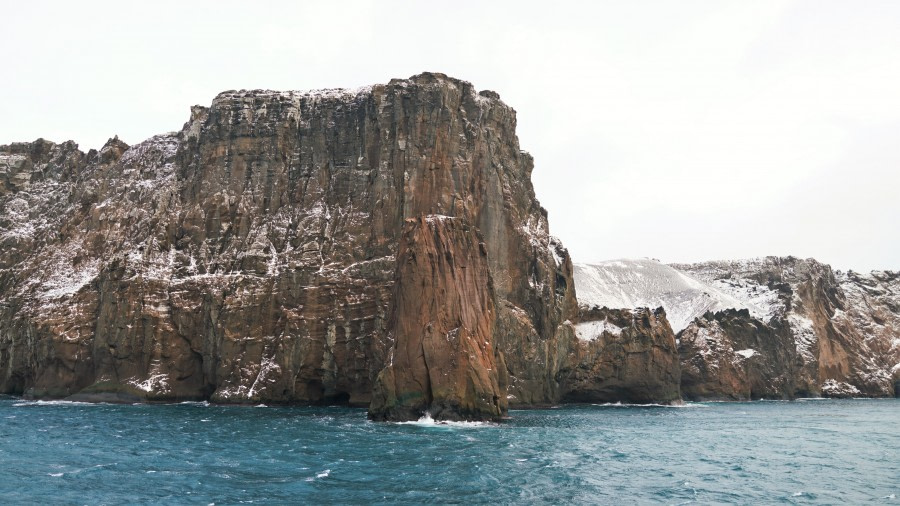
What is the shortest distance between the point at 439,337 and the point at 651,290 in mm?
105400

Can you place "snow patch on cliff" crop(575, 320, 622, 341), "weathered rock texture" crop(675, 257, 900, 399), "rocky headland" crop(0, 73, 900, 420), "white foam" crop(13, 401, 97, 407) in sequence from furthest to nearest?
1. "weathered rock texture" crop(675, 257, 900, 399)
2. "snow patch on cliff" crop(575, 320, 622, 341)
3. "rocky headland" crop(0, 73, 900, 420)
4. "white foam" crop(13, 401, 97, 407)

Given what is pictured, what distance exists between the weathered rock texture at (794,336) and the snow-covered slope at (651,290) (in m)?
6.08

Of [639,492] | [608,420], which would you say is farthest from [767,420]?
→ [639,492]

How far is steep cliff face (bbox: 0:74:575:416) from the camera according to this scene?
8550cm

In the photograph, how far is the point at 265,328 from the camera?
8725 cm

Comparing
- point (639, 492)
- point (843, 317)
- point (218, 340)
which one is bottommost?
point (639, 492)

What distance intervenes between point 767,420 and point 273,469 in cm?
6012

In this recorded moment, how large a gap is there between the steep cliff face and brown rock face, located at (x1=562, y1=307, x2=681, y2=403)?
7.33 meters

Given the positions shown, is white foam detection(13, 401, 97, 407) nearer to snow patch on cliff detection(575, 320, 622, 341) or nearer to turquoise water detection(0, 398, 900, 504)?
turquoise water detection(0, 398, 900, 504)

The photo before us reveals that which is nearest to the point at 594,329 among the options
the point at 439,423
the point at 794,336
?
the point at 439,423

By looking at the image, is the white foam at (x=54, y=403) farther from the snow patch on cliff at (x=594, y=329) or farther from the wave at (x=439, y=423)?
the snow patch on cliff at (x=594, y=329)

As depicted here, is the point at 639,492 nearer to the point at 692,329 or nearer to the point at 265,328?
the point at 265,328

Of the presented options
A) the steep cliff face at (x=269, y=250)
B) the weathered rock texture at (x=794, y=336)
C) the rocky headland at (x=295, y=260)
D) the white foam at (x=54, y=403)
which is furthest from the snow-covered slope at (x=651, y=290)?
the white foam at (x=54, y=403)

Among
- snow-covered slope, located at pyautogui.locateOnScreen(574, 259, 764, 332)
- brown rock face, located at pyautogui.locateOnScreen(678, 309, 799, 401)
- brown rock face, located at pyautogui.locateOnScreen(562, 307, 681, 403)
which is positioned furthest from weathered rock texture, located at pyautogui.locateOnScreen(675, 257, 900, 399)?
brown rock face, located at pyautogui.locateOnScreen(562, 307, 681, 403)
